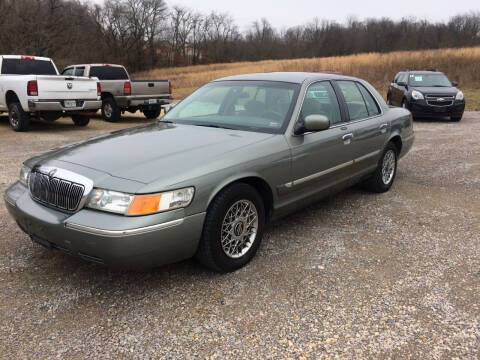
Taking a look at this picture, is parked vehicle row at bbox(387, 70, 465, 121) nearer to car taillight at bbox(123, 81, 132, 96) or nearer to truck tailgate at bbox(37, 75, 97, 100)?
car taillight at bbox(123, 81, 132, 96)

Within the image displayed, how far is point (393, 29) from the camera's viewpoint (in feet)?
226

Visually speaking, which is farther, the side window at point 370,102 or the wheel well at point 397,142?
the wheel well at point 397,142

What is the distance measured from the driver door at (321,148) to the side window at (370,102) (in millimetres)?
778

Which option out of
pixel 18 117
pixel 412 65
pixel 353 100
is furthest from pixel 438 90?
pixel 412 65

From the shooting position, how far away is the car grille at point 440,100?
12.3m

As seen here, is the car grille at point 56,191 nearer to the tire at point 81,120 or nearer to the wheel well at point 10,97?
the wheel well at point 10,97

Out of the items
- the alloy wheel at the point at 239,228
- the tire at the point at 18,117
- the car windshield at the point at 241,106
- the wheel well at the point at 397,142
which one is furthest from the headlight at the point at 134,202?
the tire at the point at 18,117

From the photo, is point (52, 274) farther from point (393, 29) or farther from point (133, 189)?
point (393, 29)

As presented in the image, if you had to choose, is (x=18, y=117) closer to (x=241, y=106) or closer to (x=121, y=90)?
(x=121, y=90)

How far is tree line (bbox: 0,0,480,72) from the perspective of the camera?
43.0m

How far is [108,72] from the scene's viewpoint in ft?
42.8

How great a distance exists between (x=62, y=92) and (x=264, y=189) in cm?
833

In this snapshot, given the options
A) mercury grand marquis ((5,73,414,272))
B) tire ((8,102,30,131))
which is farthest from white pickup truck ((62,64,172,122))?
mercury grand marquis ((5,73,414,272))

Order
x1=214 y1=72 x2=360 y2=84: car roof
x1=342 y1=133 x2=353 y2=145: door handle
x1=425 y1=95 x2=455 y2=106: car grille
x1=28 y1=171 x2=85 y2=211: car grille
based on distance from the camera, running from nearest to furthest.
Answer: x1=28 y1=171 x2=85 y2=211: car grille
x1=214 y1=72 x2=360 y2=84: car roof
x1=342 y1=133 x2=353 y2=145: door handle
x1=425 y1=95 x2=455 y2=106: car grille
